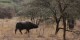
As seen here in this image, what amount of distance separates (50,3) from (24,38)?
12.7 ft

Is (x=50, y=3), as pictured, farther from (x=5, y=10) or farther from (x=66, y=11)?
(x=5, y=10)

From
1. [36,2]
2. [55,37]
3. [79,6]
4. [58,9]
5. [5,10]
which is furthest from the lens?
[5,10]

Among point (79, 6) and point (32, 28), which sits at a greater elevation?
point (79, 6)

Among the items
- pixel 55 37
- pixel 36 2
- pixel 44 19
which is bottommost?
pixel 55 37

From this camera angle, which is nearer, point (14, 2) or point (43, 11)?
point (43, 11)

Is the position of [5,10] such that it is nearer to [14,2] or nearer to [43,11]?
[14,2]

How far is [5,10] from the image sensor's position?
49.5m

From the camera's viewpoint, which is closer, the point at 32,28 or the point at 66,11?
the point at 66,11

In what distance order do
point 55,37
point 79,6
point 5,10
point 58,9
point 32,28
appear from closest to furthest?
1. point 79,6
2. point 58,9
3. point 55,37
4. point 32,28
5. point 5,10

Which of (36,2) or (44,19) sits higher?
(36,2)

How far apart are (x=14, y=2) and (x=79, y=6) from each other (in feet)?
114

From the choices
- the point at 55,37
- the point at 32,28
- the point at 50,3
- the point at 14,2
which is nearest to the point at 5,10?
the point at 14,2

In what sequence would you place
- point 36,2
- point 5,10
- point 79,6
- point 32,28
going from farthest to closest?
point 5,10
point 32,28
point 36,2
point 79,6

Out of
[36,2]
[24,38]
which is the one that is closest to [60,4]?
[36,2]
